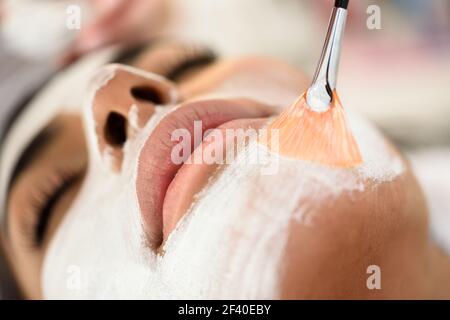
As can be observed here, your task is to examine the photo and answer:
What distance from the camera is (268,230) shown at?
13.5 inches

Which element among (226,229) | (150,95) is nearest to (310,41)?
(150,95)

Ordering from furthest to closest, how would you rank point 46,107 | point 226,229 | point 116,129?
point 46,107
point 116,129
point 226,229

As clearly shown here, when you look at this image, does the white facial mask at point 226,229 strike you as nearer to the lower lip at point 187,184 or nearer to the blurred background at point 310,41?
the lower lip at point 187,184

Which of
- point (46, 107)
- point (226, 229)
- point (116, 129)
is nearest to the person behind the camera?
point (226, 229)

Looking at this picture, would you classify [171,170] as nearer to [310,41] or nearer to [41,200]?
[41,200]

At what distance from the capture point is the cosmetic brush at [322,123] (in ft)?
1.18

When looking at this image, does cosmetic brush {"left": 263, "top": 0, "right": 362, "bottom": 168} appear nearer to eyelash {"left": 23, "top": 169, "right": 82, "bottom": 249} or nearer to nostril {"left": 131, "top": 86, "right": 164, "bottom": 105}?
nostril {"left": 131, "top": 86, "right": 164, "bottom": 105}

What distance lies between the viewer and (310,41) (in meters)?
0.63

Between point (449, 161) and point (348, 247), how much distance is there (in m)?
0.24

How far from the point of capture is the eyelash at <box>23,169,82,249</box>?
1.75ft

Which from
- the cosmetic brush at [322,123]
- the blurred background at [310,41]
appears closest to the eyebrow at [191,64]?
the blurred background at [310,41]

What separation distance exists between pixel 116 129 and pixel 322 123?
0.17m

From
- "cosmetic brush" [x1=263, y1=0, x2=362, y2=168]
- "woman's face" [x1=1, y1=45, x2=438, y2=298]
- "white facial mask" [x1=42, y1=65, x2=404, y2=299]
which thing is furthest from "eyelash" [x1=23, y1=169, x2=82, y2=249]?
"cosmetic brush" [x1=263, y1=0, x2=362, y2=168]

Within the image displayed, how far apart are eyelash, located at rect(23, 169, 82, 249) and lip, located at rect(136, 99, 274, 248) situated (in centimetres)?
17
